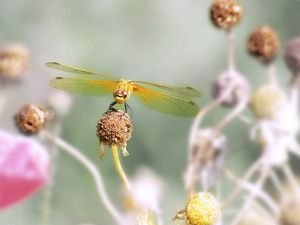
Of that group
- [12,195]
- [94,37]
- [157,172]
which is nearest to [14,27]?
[94,37]

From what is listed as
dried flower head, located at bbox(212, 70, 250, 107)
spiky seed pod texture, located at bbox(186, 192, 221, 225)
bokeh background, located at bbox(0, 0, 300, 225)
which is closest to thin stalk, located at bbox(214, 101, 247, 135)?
dried flower head, located at bbox(212, 70, 250, 107)

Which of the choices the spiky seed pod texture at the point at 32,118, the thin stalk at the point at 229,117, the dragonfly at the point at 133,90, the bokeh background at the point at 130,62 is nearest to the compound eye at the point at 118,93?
the dragonfly at the point at 133,90

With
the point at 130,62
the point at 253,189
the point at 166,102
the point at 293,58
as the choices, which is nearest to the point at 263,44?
the point at 293,58

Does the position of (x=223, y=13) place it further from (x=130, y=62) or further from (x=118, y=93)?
(x=130, y=62)

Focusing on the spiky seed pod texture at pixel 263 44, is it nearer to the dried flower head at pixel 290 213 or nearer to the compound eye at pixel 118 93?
the dried flower head at pixel 290 213

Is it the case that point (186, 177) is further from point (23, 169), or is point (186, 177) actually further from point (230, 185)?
point (230, 185)

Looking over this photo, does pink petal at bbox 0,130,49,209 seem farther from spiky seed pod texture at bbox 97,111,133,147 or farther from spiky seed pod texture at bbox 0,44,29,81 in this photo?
spiky seed pod texture at bbox 97,111,133,147
